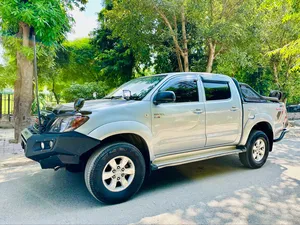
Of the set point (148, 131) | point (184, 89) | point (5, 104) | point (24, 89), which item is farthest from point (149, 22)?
point (5, 104)

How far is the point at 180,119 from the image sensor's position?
3850 millimetres

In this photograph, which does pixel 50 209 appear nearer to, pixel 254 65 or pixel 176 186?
pixel 176 186

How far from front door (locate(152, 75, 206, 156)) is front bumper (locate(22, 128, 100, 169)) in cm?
101

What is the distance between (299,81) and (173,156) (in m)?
11.0

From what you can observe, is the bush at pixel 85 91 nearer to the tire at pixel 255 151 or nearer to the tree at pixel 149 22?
the tree at pixel 149 22

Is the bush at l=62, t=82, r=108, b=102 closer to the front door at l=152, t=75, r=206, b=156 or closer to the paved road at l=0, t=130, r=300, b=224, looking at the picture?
the paved road at l=0, t=130, r=300, b=224

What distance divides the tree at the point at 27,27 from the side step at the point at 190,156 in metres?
4.17

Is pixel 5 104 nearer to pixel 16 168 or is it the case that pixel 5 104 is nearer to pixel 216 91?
pixel 16 168

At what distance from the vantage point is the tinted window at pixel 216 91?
436cm

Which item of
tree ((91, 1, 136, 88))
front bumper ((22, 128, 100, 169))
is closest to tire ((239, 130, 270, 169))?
front bumper ((22, 128, 100, 169))

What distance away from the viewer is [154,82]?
13.3ft

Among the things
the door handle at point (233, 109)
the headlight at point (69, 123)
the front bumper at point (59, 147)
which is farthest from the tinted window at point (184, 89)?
the front bumper at point (59, 147)

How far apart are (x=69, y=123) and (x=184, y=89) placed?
1.97 metres

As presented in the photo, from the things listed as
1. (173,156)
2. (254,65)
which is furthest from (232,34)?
(173,156)
